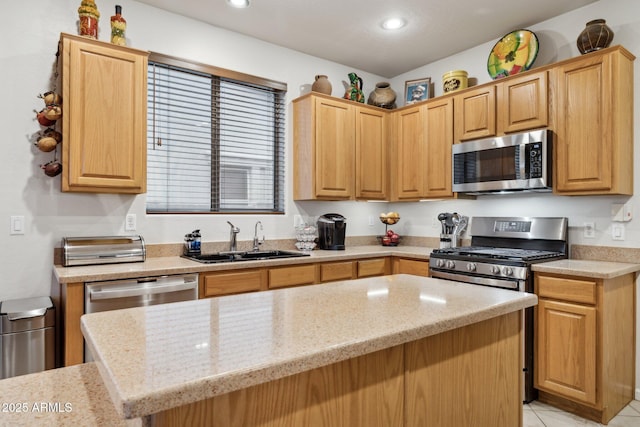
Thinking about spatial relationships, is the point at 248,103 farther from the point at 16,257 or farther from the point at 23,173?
the point at 16,257

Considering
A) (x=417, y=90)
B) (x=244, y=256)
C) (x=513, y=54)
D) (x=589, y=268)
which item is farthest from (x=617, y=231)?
(x=244, y=256)

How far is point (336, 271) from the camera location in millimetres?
3221

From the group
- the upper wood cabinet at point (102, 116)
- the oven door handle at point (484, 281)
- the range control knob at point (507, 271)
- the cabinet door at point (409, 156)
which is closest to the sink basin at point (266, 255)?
the upper wood cabinet at point (102, 116)

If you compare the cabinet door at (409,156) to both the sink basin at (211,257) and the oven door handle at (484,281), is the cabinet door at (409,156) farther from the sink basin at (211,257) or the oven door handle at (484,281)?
the sink basin at (211,257)

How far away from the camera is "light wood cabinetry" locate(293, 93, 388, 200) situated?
355 centimetres

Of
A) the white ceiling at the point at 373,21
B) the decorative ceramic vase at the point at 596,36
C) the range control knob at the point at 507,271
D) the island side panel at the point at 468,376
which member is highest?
the white ceiling at the point at 373,21

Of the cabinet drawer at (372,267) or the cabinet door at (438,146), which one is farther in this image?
the cabinet door at (438,146)

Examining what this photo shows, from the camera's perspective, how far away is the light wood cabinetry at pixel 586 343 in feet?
7.66

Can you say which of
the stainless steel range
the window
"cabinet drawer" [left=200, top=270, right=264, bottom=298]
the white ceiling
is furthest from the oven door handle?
the white ceiling

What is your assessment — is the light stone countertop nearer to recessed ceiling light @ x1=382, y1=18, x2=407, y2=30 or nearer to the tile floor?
the tile floor

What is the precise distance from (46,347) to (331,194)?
7.76 feet

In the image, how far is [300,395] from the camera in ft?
2.88

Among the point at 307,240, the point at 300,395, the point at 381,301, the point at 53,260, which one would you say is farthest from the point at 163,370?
the point at 307,240

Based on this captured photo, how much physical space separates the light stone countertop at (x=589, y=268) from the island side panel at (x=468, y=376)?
1.27 meters
